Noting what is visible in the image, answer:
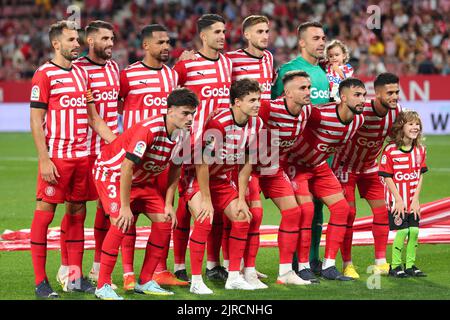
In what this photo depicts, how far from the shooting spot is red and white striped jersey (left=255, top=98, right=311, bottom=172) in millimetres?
8586

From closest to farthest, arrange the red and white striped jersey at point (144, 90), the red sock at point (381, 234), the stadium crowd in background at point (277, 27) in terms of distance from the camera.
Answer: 1. the red and white striped jersey at point (144, 90)
2. the red sock at point (381, 234)
3. the stadium crowd in background at point (277, 27)

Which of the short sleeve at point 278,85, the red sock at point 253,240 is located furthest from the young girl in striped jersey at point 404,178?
the red sock at point 253,240

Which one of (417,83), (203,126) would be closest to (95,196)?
(203,126)

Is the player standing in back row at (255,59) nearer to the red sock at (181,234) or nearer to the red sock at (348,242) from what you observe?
the red sock at (181,234)

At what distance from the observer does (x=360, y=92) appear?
8664 millimetres

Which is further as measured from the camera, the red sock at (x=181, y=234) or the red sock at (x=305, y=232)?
the red sock at (x=181, y=234)

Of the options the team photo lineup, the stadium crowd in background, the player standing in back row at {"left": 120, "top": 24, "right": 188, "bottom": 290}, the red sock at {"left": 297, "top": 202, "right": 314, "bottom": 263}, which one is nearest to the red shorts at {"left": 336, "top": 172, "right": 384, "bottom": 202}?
the team photo lineup

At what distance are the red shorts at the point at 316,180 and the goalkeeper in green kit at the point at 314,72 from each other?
490 mm

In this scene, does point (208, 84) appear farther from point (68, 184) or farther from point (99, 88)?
point (68, 184)

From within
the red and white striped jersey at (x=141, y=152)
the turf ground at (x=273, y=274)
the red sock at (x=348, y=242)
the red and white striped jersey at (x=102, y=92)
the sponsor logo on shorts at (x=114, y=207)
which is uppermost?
the red and white striped jersey at (x=102, y=92)

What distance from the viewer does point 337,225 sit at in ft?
29.0

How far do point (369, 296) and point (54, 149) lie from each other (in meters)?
2.73

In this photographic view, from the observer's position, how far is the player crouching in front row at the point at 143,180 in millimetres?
7707

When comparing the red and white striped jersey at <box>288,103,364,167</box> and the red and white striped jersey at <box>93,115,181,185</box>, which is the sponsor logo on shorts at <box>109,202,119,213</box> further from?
Result: the red and white striped jersey at <box>288,103,364,167</box>
